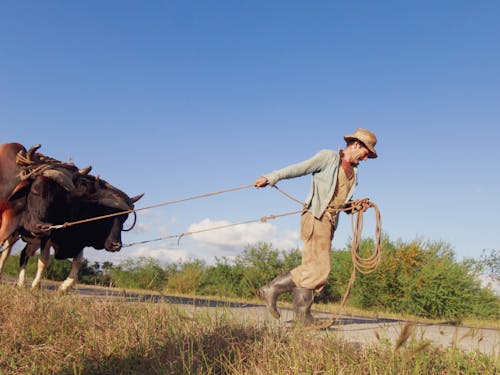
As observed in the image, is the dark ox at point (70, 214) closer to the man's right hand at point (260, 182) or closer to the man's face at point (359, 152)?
the man's right hand at point (260, 182)

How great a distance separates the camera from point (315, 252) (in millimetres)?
6098

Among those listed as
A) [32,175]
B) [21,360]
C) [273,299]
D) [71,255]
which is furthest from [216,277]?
[21,360]

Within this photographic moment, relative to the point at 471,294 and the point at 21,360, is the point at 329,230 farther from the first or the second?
the point at 471,294

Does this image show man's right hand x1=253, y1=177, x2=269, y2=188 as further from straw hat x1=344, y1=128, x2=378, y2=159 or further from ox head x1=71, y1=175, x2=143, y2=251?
ox head x1=71, y1=175, x2=143, y2=251

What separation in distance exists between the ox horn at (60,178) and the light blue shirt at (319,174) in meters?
4.04

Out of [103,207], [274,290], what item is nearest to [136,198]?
[103,207]

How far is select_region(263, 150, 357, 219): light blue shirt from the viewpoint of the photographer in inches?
241

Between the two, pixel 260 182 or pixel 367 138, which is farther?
pixel 367 138

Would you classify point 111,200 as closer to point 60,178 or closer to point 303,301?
point 60,178

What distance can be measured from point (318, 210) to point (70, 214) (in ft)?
15.8

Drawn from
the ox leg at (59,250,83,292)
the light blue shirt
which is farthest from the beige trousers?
the ox leg at (59,250,83,292)

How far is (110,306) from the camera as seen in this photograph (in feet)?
18.6

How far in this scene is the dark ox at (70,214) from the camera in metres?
8.22

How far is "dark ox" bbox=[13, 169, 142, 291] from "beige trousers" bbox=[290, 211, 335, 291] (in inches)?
159
